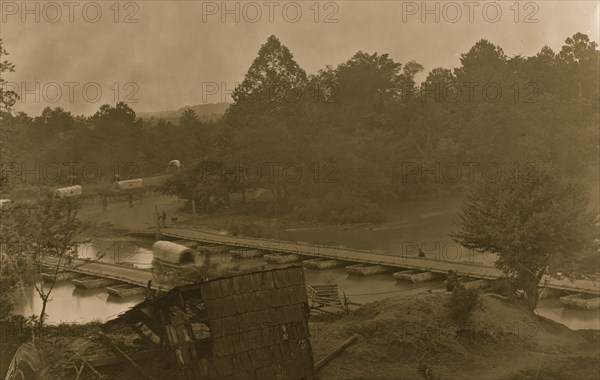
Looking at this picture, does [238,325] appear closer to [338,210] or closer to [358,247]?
[358,247]

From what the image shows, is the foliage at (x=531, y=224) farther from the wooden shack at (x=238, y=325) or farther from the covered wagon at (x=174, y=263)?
the covered wagon at (x=174, y=263)

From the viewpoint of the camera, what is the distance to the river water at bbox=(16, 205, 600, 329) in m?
32.3

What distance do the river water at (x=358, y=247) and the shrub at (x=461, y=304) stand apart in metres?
9.43

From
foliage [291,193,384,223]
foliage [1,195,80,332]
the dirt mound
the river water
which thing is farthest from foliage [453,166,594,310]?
foliage [291,193,384,223]

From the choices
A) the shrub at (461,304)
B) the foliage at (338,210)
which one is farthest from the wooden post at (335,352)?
the foliage at (338,210)

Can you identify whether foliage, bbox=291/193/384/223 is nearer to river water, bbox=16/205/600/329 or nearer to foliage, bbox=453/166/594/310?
river water, bbox=16/205/600/329

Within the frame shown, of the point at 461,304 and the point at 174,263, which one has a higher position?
the point at 461,304

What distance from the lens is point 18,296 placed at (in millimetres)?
34719

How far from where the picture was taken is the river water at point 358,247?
1271 inches

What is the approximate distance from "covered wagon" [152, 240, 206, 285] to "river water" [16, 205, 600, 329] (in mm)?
2063

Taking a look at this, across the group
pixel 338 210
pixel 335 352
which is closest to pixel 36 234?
pixel 335 352

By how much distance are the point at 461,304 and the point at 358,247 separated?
1131 inches

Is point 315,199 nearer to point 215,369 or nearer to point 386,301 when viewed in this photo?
point 386,301

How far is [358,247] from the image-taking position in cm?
4991
